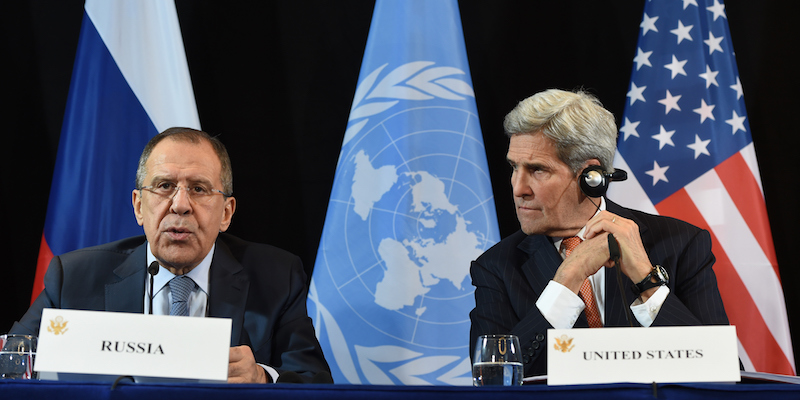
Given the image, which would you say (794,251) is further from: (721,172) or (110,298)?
(110,298)

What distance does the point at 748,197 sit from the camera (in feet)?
9.52

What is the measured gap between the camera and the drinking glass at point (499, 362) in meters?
1.45

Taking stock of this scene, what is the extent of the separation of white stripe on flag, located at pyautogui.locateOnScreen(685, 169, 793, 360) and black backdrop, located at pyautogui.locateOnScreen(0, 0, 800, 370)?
1.79 ft

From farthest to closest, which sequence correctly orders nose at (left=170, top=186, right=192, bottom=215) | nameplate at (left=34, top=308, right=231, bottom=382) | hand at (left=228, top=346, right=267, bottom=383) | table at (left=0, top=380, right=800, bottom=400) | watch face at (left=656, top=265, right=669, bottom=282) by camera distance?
nose at (left=170, top=186, right=192, bottom=215) → watch face at (left=656, top=265, right=669, bottom=282) → hand at (left=228, top=346, right=267, bottom=383) → nameplate at (left=34, top=308, right=231, bottom=382) → table at (left=0, top=380, right=800, bottom=400)

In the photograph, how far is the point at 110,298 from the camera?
84.1 inches

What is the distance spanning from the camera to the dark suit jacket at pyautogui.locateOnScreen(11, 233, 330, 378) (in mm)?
2113

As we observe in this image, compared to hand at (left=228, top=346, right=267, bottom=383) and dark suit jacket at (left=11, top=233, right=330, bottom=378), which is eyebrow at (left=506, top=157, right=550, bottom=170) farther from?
hand at (left=228, top=346, right=267, bottom=383)

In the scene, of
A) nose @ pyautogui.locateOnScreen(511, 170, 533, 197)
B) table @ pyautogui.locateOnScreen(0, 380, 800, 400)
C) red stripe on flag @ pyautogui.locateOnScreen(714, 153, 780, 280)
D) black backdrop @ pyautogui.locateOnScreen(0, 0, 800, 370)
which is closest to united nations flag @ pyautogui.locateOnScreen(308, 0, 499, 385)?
black backdrop @ pyautogui.locateOnScreen(0, 0, 800, 370)

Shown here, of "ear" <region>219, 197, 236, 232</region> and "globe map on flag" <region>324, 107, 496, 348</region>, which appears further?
"globe map on flag" <region>324, 107, 496, 348</region>

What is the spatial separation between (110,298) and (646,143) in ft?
7.35

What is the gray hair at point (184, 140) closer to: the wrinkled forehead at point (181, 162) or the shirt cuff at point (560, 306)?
the wrinkled forehead at point (181, 162)

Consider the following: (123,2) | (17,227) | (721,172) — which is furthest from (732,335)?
(17,227)

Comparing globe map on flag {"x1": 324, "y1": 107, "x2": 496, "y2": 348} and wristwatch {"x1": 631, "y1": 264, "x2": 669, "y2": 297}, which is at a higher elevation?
globe map on flag {"x1": 324, "y1": 107, "x2": 496, "y2": 348}

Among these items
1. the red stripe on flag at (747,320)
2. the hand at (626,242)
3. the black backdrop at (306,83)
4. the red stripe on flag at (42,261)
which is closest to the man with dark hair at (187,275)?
the red stripe on flag at (42,261)
